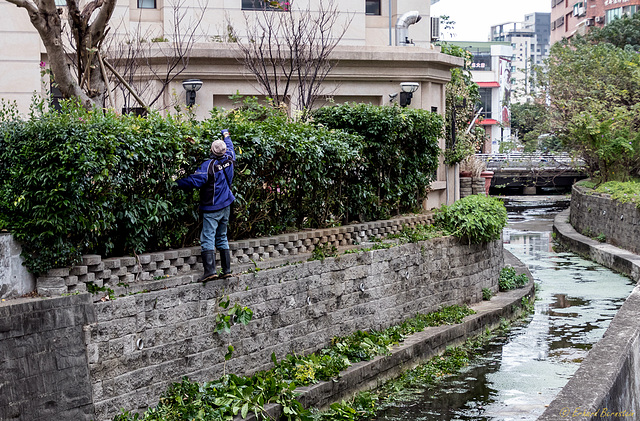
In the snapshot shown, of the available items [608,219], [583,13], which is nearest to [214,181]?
[608,219]

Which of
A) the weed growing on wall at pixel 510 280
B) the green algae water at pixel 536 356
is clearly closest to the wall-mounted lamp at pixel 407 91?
the weed growing on wall at pixel 510 280

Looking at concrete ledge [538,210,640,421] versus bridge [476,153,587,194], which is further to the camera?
bridge [476,153,587,194]

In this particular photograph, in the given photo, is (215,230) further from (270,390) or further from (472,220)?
(472,220)

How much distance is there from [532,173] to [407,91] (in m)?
35.7

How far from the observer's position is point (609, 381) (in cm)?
620

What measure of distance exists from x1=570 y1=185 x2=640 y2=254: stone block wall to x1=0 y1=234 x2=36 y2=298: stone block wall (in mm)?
18823

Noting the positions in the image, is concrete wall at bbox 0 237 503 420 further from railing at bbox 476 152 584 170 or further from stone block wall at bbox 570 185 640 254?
railing at bbox 476 152 584 170

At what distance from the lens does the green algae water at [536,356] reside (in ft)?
32.0

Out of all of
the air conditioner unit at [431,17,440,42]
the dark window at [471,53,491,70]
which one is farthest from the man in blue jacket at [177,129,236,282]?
the dark window at [471,53,491,70]

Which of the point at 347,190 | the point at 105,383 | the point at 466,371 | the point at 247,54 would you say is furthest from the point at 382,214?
the point at 105,383

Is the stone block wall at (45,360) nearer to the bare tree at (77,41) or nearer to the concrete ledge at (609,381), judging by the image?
the bare tree at (77,41)

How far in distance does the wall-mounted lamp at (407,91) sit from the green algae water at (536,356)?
4.71 meters

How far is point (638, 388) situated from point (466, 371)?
4.02 metres

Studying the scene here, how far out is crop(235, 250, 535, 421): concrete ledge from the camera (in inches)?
359
